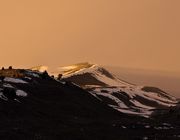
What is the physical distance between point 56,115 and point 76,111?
13.4 meters

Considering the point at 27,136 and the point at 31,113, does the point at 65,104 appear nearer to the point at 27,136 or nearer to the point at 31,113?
the point at 31,113

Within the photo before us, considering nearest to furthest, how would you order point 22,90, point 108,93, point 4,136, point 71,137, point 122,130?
point 4,136
point 71,137
point 122,130
point 22,90
point 108,93

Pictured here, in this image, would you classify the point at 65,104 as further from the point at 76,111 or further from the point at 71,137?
the point at 71,137

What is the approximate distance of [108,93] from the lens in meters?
185

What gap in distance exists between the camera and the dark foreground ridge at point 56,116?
68500mm

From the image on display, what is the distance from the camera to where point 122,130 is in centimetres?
8375

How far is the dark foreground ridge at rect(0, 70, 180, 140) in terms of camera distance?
68.5m

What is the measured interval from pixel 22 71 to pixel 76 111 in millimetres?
35942

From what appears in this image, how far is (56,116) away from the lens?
90.4 m

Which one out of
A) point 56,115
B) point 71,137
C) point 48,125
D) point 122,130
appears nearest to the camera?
point 71,137

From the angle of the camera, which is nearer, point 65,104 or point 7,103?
point 7,103

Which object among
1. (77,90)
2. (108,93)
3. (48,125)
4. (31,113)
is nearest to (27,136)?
(48,125)

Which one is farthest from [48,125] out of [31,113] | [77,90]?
[77,90]

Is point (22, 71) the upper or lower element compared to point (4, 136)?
A: upper
